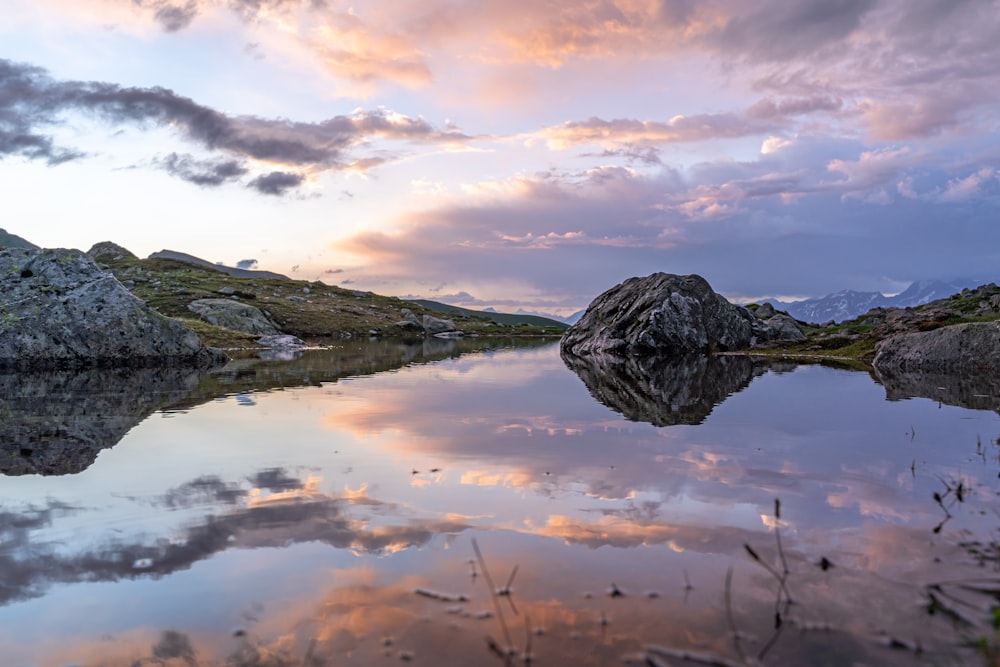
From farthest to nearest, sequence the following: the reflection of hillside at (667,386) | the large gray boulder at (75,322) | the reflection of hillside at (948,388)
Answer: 1. the large gray boulder at (75,322)
2. the reflection of hillside at (948,388)
3. the reflection of hillside at (667,386)

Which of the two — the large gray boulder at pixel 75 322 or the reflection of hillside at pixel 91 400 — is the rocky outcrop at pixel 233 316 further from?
the reflection of hillside at pixel 91 400

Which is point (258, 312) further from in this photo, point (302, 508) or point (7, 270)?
point (302, 508)

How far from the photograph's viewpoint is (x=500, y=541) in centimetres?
858

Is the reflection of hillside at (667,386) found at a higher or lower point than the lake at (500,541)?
higher

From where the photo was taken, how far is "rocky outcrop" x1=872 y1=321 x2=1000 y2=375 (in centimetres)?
3095

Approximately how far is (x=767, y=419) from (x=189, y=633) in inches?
699

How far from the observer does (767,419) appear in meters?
19.8

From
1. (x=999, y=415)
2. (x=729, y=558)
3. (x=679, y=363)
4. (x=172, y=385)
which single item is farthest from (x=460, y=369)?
(x=729, y=558)

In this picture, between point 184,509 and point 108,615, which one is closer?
point 108,615

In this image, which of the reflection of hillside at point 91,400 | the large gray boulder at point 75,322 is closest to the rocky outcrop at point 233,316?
the large gray boulder at point 75,322

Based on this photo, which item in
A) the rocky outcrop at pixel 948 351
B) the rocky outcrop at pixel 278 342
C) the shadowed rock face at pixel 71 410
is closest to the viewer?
the shadowed rock face at pixel 71 410

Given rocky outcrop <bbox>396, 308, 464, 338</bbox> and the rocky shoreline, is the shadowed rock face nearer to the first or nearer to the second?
the rocky shoreline

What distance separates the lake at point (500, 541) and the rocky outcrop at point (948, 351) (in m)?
14.6

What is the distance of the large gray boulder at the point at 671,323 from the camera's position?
58719 mm
